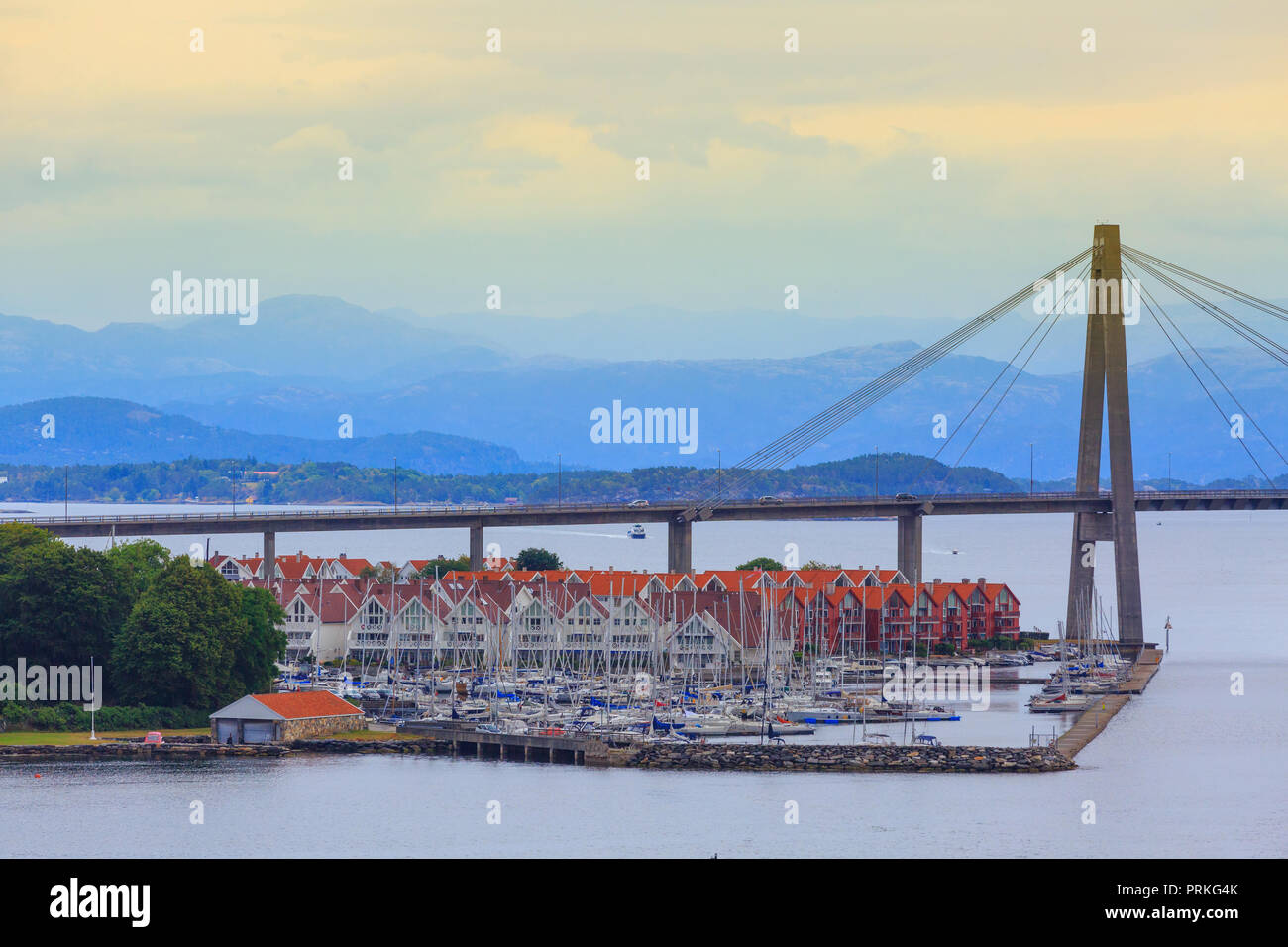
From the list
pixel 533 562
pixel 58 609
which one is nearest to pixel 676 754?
pixel 58 609

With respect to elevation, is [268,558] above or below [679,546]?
below

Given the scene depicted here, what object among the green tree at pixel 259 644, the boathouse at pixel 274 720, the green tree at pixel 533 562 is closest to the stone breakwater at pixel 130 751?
the boathouse at pixel 274 720

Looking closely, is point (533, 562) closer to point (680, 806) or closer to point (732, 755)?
point (732, 755)

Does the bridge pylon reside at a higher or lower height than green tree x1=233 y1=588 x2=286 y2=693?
higher

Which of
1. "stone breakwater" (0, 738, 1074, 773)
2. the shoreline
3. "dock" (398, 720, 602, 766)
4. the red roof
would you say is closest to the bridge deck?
the red roof

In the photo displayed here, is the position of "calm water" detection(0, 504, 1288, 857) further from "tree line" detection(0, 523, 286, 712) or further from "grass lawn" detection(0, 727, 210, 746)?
"tree line" detection(0, 523, 286, 712)

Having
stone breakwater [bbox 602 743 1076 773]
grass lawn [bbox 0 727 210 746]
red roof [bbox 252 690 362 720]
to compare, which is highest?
red roof [bbox 252 690 362 720]

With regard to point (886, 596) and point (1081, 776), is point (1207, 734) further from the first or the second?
point (886, 596)
